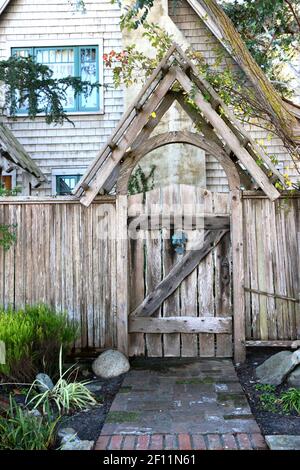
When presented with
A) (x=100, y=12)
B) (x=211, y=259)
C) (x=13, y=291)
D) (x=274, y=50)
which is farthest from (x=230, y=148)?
(x=100, y=12)

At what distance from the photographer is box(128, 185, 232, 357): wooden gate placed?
6.76 metres

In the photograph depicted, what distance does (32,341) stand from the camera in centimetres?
541

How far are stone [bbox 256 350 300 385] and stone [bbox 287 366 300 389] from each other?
0.15 ft

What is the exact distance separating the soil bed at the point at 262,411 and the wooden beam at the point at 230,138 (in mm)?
2133

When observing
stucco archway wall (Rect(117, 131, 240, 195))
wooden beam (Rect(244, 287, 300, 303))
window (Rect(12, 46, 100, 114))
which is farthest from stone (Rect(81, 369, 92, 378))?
window (Rect(12, 46, 100, 114))

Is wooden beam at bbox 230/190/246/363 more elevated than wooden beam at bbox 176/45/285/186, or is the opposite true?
wooden beam at bbox 176/45/285/186

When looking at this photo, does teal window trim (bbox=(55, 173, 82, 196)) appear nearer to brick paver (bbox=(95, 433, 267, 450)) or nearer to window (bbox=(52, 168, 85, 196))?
window (bbox=(52, 168, 85, 196))

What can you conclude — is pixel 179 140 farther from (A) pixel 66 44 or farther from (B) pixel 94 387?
(A) pixel 66 44

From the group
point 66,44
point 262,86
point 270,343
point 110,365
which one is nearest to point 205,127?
point 262,86

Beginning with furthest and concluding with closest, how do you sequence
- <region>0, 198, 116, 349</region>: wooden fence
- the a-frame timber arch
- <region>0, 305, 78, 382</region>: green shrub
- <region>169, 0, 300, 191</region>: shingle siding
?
1. <region>169, 0, 300, 191</region>: shingle siding
2. <region>0, 198, 116, 349</region>: wooden fence
3. the a-frame timber arch
4. <region>0, 305, 78, 382</region>: green shrub

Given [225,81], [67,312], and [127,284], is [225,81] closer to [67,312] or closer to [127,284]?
[127,284]

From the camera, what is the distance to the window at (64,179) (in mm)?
11789

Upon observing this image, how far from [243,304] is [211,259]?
0.75 meters

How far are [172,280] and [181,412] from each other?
243 cm
